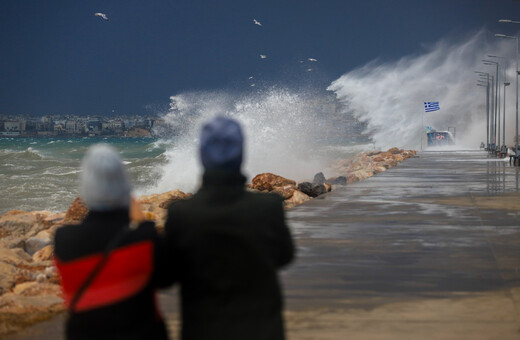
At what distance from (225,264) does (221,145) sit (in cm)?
42

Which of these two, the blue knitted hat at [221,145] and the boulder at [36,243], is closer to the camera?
the blue knitted hat at [221,145]

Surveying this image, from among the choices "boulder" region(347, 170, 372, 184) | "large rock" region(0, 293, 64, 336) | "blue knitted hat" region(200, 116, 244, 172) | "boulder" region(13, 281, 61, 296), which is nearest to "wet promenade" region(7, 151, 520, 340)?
Answer: "large rock" region(0, 293, 64, 336)

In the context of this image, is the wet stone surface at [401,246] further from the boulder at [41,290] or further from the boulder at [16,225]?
the boulder at [16,225]

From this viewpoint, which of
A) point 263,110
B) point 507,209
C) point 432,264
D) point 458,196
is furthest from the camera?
point 263,110

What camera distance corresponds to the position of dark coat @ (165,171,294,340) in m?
3.03

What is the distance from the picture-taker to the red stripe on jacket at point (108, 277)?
294 centimetres

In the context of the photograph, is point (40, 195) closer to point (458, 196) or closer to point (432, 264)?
point (458, 196)

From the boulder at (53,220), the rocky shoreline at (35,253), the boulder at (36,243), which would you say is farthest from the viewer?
the boulder at (53,220)

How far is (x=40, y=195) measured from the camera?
32.8m

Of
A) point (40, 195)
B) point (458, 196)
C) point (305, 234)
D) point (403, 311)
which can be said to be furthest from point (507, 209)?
point (40, 195)

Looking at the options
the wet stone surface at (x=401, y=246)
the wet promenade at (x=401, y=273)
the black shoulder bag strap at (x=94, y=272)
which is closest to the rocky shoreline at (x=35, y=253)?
the wet promenade at (x=401, y=273)

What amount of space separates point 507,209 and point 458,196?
2.98m

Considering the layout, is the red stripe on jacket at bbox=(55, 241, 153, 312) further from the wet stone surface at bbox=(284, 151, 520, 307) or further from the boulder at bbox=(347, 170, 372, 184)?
the boulder at bbox=(347, 170, 372, 184)

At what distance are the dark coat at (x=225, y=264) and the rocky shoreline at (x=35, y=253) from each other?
3.32m
